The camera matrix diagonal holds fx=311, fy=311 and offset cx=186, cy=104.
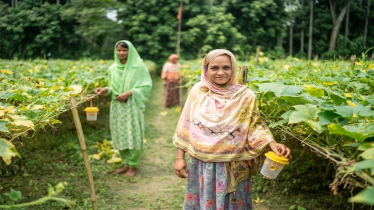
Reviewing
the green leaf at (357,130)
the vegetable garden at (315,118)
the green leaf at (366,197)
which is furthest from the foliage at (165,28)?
the green leaf at (366,197)

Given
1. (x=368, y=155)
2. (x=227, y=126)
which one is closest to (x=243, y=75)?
(x=227, y=126)

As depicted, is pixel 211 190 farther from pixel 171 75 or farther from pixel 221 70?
pixel 171 75

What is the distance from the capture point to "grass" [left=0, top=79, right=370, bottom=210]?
3.21 m

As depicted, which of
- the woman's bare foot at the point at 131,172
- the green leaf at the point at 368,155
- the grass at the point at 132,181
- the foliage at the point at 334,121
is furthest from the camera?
the woman's bare foot at the point at 131,172

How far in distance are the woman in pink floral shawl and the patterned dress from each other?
1.92 m

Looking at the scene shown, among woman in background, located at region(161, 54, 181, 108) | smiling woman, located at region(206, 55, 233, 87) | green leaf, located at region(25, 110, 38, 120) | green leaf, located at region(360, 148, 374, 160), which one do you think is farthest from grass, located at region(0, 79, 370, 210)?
woman in background, located at region(161, 54, 181, 108)

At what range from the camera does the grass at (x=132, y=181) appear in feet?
10.5

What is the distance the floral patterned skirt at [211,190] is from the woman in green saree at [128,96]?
1.88 metres

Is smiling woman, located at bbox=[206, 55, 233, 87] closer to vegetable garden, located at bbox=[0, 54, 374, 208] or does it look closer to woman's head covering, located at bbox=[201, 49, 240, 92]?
woman's head covering, located at bbox=[201, 49, 240, 92]

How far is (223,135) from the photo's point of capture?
2.00m

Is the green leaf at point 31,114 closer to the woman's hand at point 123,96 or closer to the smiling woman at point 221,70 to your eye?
the smiling woman at point 221,70

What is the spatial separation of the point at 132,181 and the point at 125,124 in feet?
2.40

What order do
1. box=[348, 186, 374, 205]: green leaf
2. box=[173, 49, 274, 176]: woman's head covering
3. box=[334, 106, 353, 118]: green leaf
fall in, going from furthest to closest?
box=[173, 49, 274, 176]: woman's head covering
box=[334, 106, 353, 118]: green leaf
box=[348, 186, 374, 205]: green leaf

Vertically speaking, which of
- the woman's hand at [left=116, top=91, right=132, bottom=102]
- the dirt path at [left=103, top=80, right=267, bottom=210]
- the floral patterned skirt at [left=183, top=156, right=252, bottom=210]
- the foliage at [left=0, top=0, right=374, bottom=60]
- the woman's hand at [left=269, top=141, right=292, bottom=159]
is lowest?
the dirt path at [left=103, top=80, right=267, bottom=210]
